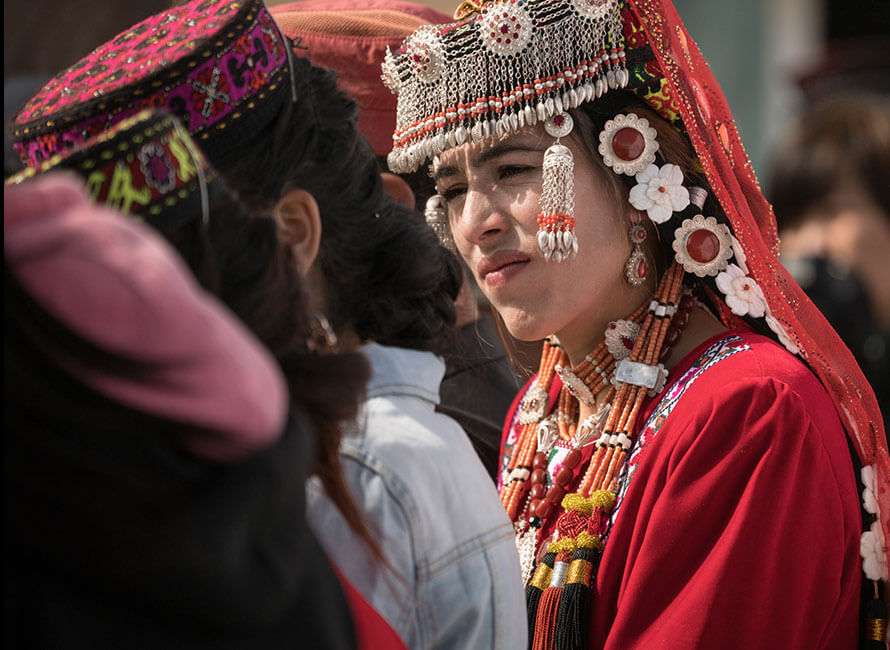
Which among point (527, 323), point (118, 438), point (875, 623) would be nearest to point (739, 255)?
point (527, 323)

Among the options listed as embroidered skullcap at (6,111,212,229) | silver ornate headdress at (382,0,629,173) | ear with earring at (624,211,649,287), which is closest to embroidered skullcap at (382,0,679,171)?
silver ornate headdress at (382,0,629,173)

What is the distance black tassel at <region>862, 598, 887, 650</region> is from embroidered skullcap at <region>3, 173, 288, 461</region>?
1.43 meters

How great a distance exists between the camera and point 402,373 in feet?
4.69

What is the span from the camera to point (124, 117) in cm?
130

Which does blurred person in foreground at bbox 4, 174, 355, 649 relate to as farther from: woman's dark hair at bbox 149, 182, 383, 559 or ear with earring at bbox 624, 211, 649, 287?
ear with earring at bbox 624, 211, 649, 287

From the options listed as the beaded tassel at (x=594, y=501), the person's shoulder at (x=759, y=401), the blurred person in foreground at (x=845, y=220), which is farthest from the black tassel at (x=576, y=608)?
the blurred person in foreground at (x=845, y=220)

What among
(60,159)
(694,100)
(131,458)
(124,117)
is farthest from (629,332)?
(131,458)

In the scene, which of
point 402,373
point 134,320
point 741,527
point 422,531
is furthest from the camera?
point 741,527

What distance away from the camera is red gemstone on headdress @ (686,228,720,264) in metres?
2.14

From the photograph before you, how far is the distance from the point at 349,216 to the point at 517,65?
Result: 2.23ft

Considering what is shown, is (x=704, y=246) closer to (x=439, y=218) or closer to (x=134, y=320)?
(x=439, y=218)

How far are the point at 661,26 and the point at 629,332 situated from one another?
0.58m

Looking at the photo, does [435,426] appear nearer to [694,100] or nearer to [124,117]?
[124,117]

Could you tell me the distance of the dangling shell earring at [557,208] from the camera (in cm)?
207
